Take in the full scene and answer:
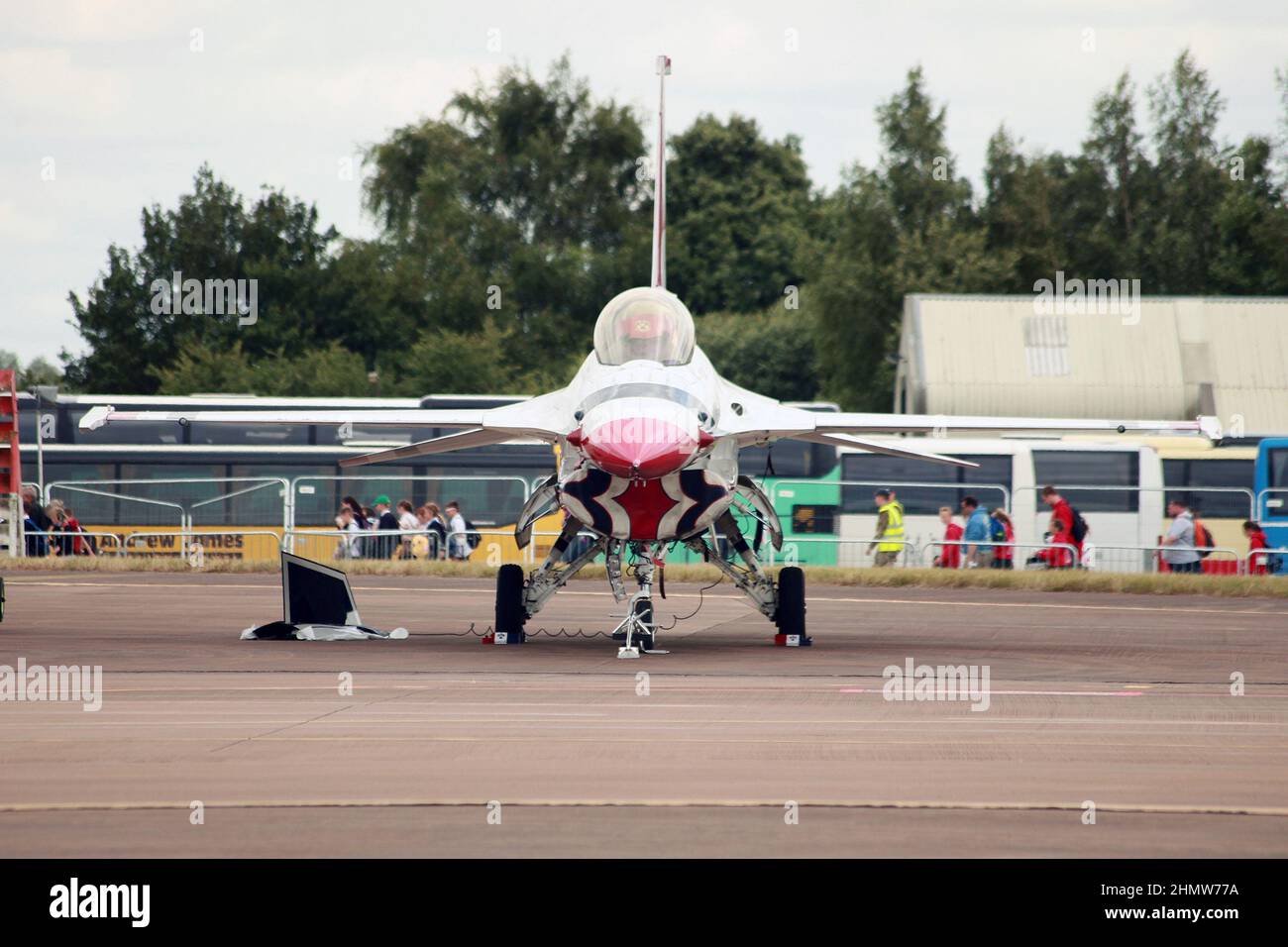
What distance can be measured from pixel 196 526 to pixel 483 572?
9502 mm

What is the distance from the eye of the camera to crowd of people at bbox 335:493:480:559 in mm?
34000

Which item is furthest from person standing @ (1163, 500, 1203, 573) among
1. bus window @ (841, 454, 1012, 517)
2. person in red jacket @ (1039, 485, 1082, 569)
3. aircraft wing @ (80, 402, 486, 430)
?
aircraft wing @ (80, 402, 486, 430)

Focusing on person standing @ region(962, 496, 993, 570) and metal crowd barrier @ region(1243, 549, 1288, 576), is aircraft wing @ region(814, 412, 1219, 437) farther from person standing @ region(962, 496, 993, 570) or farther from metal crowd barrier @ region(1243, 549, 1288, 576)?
person standing @ region(962, 496, 993, 570)

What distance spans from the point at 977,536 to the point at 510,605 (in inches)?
662

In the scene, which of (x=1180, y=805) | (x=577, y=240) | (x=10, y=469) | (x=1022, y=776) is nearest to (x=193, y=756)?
(x=1022, y=776)

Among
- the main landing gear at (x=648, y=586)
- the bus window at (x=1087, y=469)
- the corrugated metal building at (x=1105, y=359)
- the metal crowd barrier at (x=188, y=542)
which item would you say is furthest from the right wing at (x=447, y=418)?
the corrugated metal building at (x=1105, y=359)

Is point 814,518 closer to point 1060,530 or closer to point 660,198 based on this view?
point 1060,530

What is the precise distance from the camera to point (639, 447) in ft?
45.9

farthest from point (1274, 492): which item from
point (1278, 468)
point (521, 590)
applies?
point (521, 590)

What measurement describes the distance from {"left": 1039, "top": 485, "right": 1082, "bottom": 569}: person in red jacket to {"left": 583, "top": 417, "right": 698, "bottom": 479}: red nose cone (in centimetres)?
1882

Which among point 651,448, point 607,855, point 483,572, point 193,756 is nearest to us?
point 607,855

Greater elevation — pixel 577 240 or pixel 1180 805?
pixel 577 240
